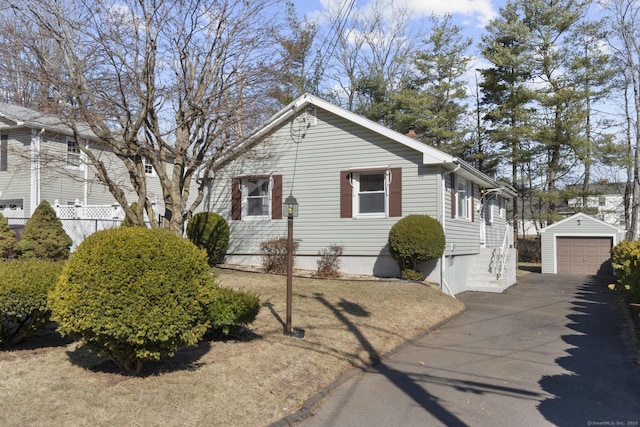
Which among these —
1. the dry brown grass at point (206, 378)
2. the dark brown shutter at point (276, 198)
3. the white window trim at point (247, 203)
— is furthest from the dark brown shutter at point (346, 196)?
the dry brown grass at point (206, 378)

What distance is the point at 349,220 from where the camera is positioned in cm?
1521

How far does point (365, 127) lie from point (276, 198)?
11.8ft

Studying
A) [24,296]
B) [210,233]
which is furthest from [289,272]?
[210,233]

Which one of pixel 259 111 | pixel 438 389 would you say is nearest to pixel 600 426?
pixel 438 389

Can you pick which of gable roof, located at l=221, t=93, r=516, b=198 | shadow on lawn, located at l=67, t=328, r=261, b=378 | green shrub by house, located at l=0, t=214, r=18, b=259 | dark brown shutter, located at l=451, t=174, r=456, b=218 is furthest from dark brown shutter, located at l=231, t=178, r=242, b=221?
shadow on lawn, located at l=67, t=328, r=261, b=378

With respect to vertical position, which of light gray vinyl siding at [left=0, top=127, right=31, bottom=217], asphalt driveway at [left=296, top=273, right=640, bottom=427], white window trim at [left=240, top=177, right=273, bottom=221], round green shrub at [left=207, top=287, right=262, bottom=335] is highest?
light gray vinyl siding at [left=0, top=127, right=31, bottom=217]

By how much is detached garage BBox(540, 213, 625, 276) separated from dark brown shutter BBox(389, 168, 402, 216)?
50.7ft

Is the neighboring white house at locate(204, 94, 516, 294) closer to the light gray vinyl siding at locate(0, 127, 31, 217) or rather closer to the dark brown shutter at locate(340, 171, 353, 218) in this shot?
the dark brown shutter at locate(340, 171, 353, 218)

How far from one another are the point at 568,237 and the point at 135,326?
26218 millimetres

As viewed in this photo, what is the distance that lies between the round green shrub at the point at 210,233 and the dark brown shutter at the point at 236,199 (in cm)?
45

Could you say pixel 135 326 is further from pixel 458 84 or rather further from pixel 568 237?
pixel 458 84

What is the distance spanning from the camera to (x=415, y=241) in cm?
1342

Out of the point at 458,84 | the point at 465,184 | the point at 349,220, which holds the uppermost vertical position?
the point at 458,84

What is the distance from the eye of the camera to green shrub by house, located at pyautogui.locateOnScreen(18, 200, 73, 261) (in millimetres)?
14281
